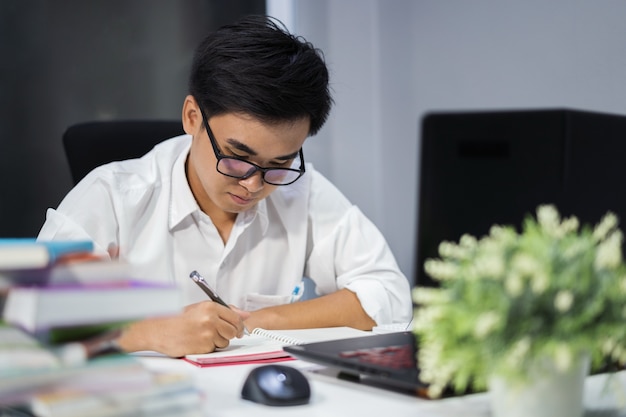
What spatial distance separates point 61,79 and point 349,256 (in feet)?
4.49

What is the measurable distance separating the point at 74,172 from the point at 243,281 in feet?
1.63

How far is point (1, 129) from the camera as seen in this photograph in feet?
8.91

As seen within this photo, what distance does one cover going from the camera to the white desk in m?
0.90

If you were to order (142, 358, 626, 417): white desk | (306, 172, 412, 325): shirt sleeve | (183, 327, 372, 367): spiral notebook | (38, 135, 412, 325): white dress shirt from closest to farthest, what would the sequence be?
(142, 358, 626, 417): white desk, (183, 327, 372, 367): spiral notebook, (38, 135, 412, 325): white dress shirt, (306, 172, 412, 325): shirt sleeve

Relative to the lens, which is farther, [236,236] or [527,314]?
[236,236]

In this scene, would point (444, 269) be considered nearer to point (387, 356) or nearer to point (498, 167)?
point (498, 167)

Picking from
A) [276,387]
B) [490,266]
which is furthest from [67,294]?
[490,266]

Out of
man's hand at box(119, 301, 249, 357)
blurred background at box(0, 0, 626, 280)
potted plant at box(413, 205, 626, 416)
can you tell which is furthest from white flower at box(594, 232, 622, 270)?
blurred background at box(0, 0, 626, 280)

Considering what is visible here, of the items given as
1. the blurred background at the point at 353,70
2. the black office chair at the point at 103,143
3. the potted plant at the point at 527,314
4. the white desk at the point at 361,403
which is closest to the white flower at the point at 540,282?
the potted plant at the point at 527,314

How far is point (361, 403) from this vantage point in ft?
3.18

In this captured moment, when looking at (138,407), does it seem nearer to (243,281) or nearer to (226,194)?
(226,194)

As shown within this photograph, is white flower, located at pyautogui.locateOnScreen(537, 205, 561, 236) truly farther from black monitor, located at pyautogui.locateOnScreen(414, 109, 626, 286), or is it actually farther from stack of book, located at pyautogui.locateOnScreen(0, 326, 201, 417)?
stack of book, located at pyautogui.locateOnScreen(0, 326, 201, 417)

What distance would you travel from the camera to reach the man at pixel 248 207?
1713 mm

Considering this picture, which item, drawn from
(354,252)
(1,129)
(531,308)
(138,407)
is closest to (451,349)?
(531,308)
